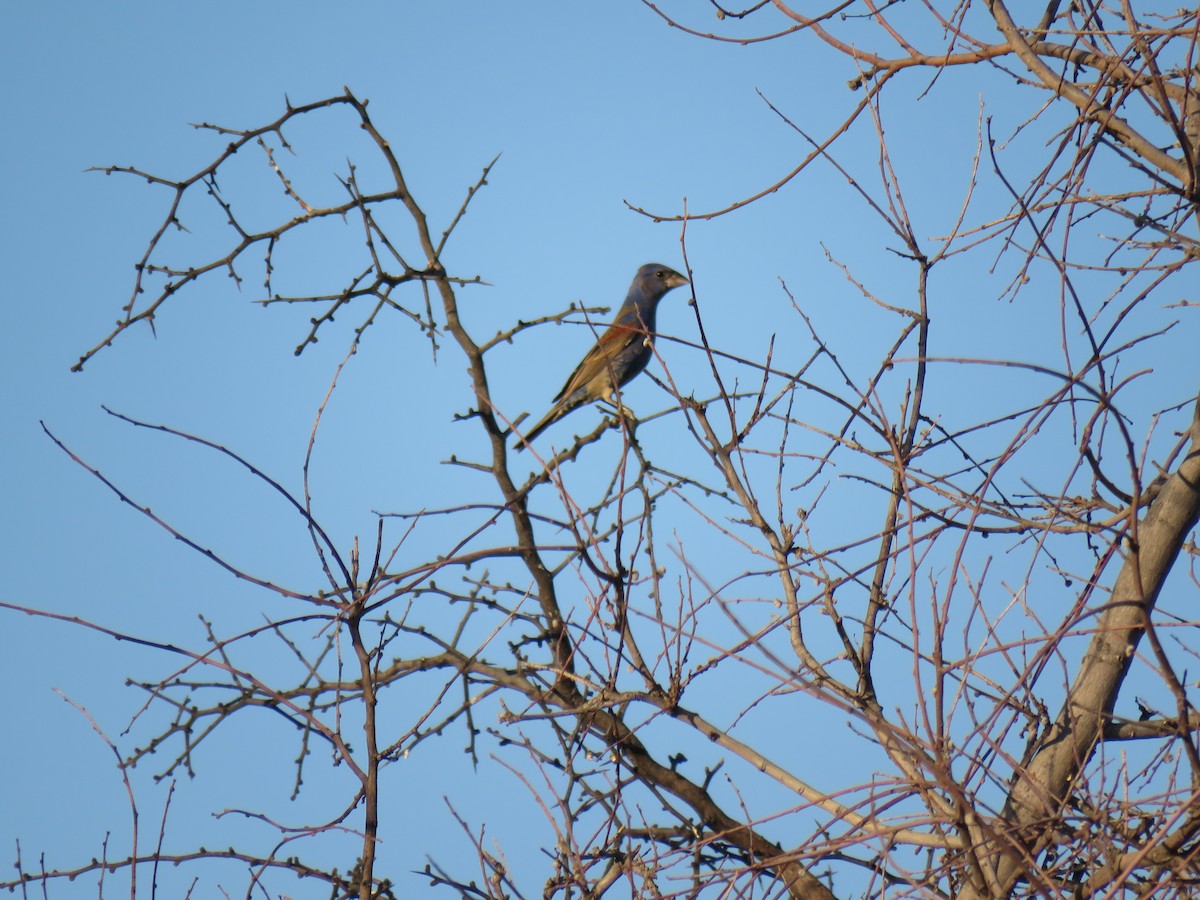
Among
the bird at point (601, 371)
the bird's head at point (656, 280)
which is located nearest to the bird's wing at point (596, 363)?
the bird at point (601, 371)

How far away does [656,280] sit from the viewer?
9.50 meters

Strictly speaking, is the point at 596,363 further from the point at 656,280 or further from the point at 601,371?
the point at 656,280

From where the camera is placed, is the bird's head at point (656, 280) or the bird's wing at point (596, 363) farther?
the bird's head at point (656, 280)

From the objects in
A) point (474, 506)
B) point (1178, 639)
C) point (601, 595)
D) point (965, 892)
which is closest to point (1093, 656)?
point (1178, 639)

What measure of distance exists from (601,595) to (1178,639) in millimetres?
1706

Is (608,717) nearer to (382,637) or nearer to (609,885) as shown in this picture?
(609,885)

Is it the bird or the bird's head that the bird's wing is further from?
the bird's head

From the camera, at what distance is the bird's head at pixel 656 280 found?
945 cm

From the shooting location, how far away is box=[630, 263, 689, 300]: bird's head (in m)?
9.45


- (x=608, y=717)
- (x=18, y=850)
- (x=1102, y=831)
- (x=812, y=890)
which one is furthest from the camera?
(x=608, y=717)

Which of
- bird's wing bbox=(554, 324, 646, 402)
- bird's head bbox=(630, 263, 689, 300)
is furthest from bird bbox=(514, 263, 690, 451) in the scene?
bird's head bbox=(630, 263, 689, 300)

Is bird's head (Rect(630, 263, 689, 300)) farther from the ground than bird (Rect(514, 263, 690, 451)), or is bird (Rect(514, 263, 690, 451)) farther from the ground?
bird's head (Rect(630, 263, 689, 300))

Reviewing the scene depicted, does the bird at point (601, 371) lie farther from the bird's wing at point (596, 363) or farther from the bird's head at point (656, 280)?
the bird's head at point (656, 280)

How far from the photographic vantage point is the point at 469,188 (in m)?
4.79
